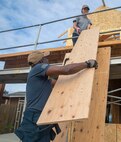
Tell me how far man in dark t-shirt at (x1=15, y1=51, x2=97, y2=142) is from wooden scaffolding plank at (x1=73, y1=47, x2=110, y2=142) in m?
0.62

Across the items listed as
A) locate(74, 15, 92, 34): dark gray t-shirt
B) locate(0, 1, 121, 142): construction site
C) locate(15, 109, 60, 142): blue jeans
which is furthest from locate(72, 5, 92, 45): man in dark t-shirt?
locate(15, 109, 60, 142): blue jeans

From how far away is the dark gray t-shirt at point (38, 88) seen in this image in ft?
7.68

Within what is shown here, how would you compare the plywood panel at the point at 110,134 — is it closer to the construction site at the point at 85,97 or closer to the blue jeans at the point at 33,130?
the construction site at the point at 85,97

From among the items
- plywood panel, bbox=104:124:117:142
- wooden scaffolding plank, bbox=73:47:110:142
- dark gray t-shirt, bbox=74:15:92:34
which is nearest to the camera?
wooden scaffolding plank, bbox=73:47:110:142

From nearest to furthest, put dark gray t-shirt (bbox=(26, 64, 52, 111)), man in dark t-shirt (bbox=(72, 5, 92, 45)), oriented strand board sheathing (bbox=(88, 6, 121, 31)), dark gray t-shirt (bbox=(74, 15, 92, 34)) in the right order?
dark gray t-shirt (bbox=(26, 64, 52, 111))
man in dark t-shirt (bbox=(72, 5, 92, 45))
dark gray t-shirt (bbox=(74, 15, 92, 34))
oriented strand board sheathing (bbox=(88, 6, 121, 31))

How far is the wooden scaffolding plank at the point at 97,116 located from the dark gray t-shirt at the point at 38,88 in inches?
31.5

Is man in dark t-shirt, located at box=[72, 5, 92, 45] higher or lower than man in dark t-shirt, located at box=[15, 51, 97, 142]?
higher

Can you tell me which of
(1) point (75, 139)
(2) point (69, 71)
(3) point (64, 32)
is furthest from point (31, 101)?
(3) point (64, 32)

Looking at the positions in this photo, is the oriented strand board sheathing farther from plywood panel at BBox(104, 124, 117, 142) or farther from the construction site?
plywood panel at BBox(104, 124, 117, 142)

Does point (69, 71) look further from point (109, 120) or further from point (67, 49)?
point (109, 120)

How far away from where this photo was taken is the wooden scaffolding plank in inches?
110

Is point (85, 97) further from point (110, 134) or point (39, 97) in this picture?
point (110, 134)

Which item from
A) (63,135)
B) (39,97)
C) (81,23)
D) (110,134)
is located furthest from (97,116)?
(81,23)

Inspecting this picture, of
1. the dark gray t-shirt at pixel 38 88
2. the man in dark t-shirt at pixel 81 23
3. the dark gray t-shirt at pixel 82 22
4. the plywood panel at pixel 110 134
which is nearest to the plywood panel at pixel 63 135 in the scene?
the dark gray t-shirt at pixel 38 88
